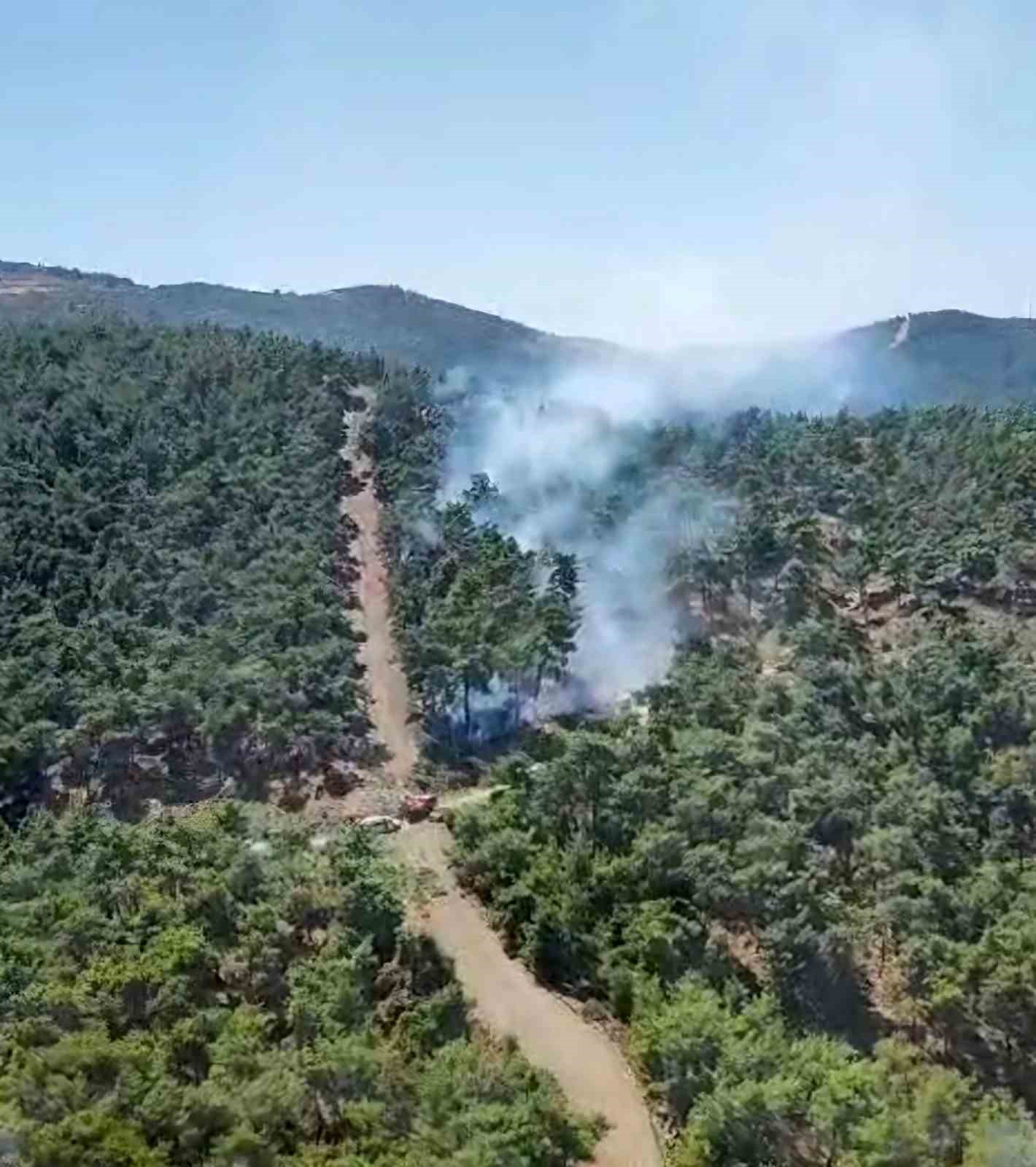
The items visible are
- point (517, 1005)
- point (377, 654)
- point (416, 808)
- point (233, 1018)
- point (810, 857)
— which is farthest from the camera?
point (377, 654)

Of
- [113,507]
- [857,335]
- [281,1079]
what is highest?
[857,335]

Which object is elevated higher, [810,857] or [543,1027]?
[810,857]

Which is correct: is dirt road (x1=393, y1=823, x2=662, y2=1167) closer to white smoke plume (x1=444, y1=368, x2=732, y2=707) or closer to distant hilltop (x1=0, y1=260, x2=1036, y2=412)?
white smoke plume (x1=444, y1=368, x2=732, y2=707)

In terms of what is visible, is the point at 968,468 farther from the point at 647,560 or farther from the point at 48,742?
the point at 48,742

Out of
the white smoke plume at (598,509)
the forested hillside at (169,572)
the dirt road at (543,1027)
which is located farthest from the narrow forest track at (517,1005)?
the white smoke plume at (598,509)

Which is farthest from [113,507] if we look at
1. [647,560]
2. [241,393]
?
[647,560]

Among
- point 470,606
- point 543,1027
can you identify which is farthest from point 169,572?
point 543,1027

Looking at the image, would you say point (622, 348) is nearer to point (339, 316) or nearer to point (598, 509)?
point (339, 316)
